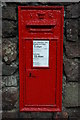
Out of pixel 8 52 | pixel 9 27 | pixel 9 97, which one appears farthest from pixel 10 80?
pixel 9 27

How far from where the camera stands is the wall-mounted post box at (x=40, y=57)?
225cm

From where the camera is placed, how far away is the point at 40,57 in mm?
2305

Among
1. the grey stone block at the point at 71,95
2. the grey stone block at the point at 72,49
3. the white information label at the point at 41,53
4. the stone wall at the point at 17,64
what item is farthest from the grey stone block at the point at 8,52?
the grey stone block at the point at 71,95

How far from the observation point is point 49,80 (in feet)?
7.67

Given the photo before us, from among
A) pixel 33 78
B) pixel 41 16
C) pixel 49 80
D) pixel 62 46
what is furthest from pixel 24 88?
pixel 41 16

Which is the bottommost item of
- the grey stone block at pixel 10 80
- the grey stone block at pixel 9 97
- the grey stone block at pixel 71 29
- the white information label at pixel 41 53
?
the grey stone block at pixel 9 97

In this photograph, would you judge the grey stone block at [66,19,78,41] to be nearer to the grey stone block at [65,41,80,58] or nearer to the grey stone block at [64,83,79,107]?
the grey stone block at [65,41,80,58]

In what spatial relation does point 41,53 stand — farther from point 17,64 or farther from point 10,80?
point 10,80

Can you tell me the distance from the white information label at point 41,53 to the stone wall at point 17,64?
220mm

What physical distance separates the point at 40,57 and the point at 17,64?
30 centimetres

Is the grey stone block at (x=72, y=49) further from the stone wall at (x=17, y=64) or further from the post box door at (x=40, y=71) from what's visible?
the post box door at (x=40, y=71)

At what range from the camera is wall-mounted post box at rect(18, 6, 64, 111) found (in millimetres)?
2248

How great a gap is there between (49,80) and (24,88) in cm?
32

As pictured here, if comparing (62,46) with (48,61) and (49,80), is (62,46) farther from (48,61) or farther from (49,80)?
(49,80)
